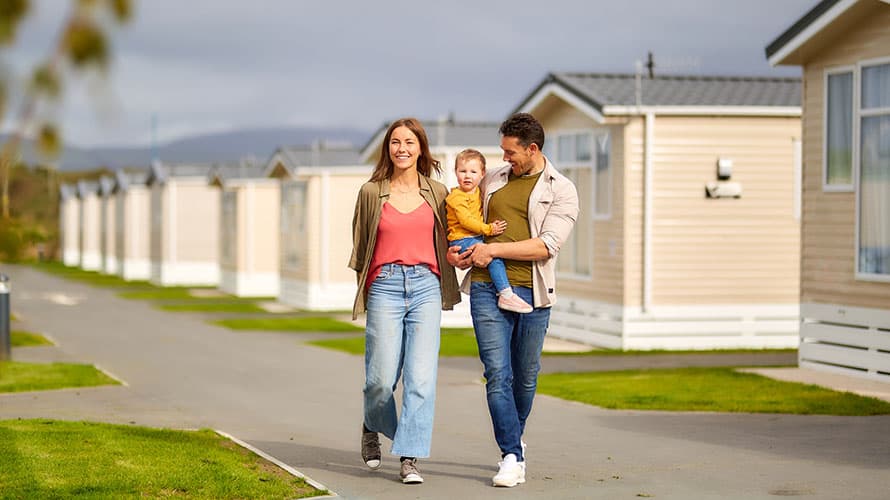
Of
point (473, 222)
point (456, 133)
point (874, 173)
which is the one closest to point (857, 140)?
point (874, 173)

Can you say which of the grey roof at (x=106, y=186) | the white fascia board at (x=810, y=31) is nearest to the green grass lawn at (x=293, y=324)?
the white fascia board at (x=810, y=31)

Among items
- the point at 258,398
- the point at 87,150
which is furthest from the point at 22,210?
the point at 258,398

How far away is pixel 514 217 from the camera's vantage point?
7.39m

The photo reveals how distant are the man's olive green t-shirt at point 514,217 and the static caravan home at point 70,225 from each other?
62975mm

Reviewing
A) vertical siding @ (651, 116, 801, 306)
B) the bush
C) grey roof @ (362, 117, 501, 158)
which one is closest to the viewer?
the bush

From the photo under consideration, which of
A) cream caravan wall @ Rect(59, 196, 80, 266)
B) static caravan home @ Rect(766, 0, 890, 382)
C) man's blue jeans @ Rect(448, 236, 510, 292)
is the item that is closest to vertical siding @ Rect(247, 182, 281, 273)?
static caravan home @ Rect(766, 0, 890, 382)

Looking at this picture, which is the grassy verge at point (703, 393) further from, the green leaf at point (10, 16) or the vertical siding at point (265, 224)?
the vertical siding at point (265, 224)

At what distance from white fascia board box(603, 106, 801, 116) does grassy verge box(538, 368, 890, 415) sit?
4685mm

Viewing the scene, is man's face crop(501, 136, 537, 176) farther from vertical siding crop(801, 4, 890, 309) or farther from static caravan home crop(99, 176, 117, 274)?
static caravan home crop(99, 176, 117, 274)

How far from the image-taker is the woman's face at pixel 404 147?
7.55 meters

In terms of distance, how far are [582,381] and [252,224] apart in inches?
862

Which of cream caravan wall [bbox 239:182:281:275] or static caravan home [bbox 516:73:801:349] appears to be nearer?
static caravan home [bbox 516:73:801:349]

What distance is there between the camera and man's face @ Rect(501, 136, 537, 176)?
7.36 m

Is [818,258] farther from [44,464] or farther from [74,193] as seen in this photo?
[74,193]
